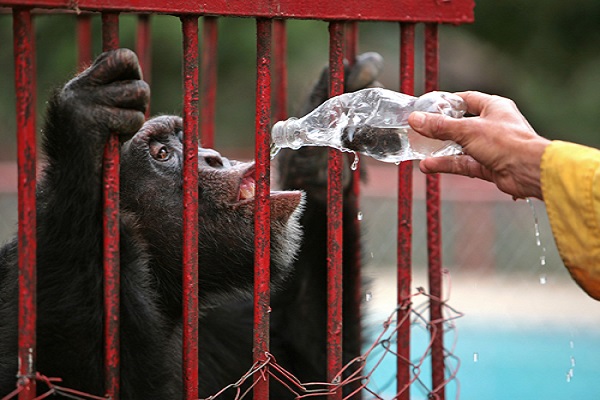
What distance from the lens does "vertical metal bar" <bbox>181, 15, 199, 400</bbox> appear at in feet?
8.60

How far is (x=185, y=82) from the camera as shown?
2.63 metres

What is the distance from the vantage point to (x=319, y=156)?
4.34m

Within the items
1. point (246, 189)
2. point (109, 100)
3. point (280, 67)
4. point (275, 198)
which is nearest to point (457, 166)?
point (275, 198)

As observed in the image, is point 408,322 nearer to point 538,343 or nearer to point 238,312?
point 238,312

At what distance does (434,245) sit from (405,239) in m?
0.29

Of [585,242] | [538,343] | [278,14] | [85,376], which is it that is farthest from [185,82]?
[538,343]

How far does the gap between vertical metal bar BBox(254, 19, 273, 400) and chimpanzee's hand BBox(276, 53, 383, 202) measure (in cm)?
148

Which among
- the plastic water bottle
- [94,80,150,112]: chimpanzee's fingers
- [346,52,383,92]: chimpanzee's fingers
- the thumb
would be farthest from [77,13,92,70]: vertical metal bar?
the thumb

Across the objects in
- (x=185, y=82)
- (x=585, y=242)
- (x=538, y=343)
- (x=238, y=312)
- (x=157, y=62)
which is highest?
(x=157, y=62)

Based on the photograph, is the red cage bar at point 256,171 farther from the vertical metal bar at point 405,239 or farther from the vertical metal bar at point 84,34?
the vertical metal bar at point 84,34

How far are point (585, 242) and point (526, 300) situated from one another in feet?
25.3

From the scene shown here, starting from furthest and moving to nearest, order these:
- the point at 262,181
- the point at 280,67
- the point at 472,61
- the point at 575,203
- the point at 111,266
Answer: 1. the point at 472,61
2. the point at 280,67
3. the point at 262,181
4. the point at 111,266
5. the point at 575,203

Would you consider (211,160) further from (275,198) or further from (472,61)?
(472,61)

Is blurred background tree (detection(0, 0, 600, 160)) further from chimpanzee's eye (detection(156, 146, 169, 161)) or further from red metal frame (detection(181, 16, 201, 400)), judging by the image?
red metal frame (detection(181, 16, 201, 400))
